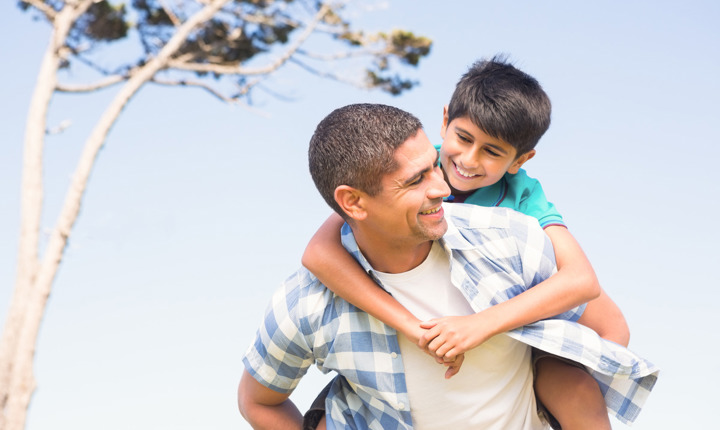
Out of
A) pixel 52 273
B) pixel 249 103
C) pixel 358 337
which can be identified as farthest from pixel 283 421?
pixel 249 103

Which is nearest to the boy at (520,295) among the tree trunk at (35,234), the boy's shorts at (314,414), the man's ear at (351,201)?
the man's ear at (351,201)

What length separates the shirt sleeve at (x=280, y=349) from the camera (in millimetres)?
1983

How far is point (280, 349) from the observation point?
6.61ft

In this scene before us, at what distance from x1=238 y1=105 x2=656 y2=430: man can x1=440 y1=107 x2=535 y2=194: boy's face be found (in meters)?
0.29

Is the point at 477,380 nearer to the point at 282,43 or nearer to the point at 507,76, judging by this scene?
the point at 507,76

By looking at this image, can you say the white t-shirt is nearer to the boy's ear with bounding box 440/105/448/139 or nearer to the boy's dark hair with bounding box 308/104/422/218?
the boy's dark hair with bounding box 308/104/422/218

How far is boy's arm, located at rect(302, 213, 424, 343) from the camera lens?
1.82 metres

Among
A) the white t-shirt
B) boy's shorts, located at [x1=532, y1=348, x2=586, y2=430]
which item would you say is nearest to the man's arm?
the white t-shirt

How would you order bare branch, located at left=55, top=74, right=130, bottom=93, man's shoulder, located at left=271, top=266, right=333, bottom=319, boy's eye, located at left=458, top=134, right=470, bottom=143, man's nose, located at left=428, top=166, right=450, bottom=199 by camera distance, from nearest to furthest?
man's nose, located at left=428, top=166, right=450, bottom=199 < man's shoulder, located at left=271, top=266, right=333, bottom=319 < boy's eye, located at left=458, top=134, right=470, bottom=143 < bare branch, located at left=55, top=74, right=130, bottom=93

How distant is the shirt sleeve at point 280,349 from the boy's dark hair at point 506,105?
80cm

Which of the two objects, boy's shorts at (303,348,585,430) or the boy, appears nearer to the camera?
the boy

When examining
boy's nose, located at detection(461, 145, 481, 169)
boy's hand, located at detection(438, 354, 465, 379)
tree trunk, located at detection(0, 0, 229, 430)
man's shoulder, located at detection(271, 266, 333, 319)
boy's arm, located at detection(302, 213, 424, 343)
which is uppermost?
boy's nose, located at detection(461, 145, 481, 169)

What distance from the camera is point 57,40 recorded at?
28.2 feet

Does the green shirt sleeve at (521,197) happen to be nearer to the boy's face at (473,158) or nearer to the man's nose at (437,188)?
the boy's face at (473,158)
